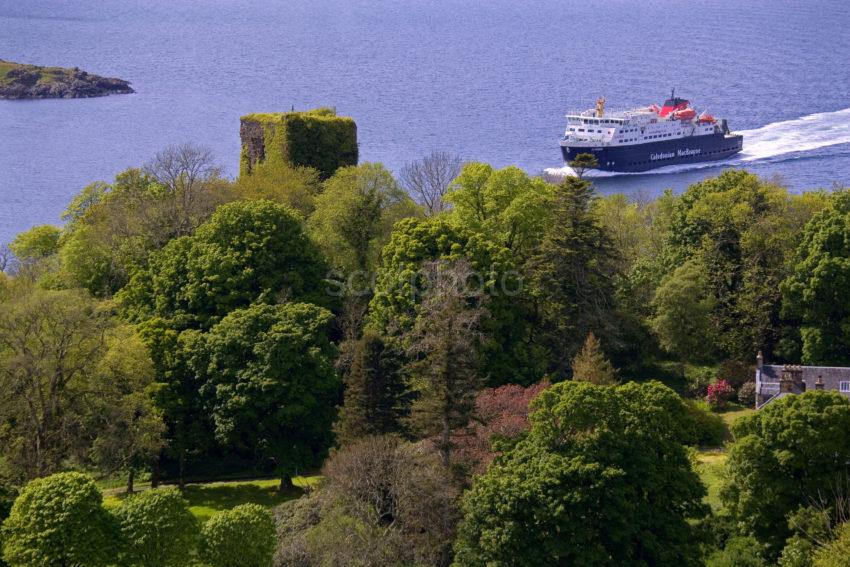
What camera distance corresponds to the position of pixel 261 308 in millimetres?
47375

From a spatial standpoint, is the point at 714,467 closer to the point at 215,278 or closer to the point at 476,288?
the point at 476,288

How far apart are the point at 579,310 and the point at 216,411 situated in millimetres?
16094

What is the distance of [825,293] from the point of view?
49.9 meters

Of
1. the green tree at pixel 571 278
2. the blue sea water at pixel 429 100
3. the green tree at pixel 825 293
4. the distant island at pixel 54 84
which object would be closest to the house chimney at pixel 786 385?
the green tree at pixel 825 293

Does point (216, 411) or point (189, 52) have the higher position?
point (189, 52)

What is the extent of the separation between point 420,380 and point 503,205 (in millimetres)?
17959

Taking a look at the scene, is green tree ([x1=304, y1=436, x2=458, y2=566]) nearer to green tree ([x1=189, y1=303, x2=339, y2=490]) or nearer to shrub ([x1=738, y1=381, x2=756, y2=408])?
green tree ([x1=189, y1=303, x2=339, y2=490])

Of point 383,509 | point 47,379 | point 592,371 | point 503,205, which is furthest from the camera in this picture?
point 503,205

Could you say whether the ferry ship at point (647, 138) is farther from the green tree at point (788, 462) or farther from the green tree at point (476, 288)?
the green tree at point (788, 462)

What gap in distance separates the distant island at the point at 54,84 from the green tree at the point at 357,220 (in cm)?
10598

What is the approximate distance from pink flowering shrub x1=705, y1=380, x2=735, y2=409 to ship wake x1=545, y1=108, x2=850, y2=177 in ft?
209

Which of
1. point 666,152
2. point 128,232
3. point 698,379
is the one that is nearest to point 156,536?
point 698,379

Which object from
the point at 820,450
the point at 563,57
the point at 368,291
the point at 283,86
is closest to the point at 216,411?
the point at 368,291

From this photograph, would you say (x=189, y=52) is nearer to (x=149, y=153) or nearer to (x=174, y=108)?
(x=174, y=108)
